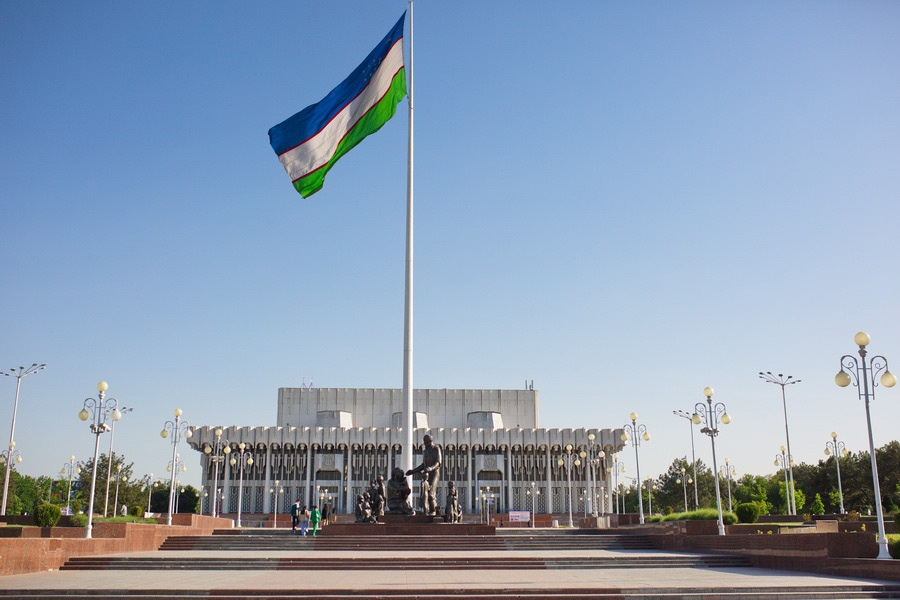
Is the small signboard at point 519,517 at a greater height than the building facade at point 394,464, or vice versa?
the building facade at point 394,464

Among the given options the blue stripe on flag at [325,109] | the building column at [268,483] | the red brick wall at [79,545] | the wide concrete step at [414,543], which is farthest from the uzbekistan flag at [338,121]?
the building column at [268,483]

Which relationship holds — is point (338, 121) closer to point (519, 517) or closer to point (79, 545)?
point (79, 545)

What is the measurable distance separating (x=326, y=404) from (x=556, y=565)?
64.7 meters

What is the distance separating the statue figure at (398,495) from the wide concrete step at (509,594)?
1503 cm

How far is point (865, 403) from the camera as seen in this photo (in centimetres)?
1709

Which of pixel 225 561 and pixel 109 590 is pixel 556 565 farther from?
pixel 109 590

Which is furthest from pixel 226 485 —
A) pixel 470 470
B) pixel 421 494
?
pixel 421 494

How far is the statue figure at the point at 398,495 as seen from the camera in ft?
91.9

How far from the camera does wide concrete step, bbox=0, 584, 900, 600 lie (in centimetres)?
1267

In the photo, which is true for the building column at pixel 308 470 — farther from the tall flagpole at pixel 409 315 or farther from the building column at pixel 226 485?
the tall flagpole at pixel 409 315

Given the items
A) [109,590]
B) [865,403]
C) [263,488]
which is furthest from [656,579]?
[263,488]

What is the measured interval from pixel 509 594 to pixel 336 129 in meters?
16.1

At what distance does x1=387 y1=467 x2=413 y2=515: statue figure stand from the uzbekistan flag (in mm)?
11017

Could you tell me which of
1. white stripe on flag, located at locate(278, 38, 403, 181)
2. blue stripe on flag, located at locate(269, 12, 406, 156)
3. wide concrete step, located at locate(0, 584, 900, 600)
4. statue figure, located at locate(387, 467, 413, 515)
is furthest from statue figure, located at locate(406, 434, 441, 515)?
wide concrete step, located at locate(0, 584, 900, 600)
